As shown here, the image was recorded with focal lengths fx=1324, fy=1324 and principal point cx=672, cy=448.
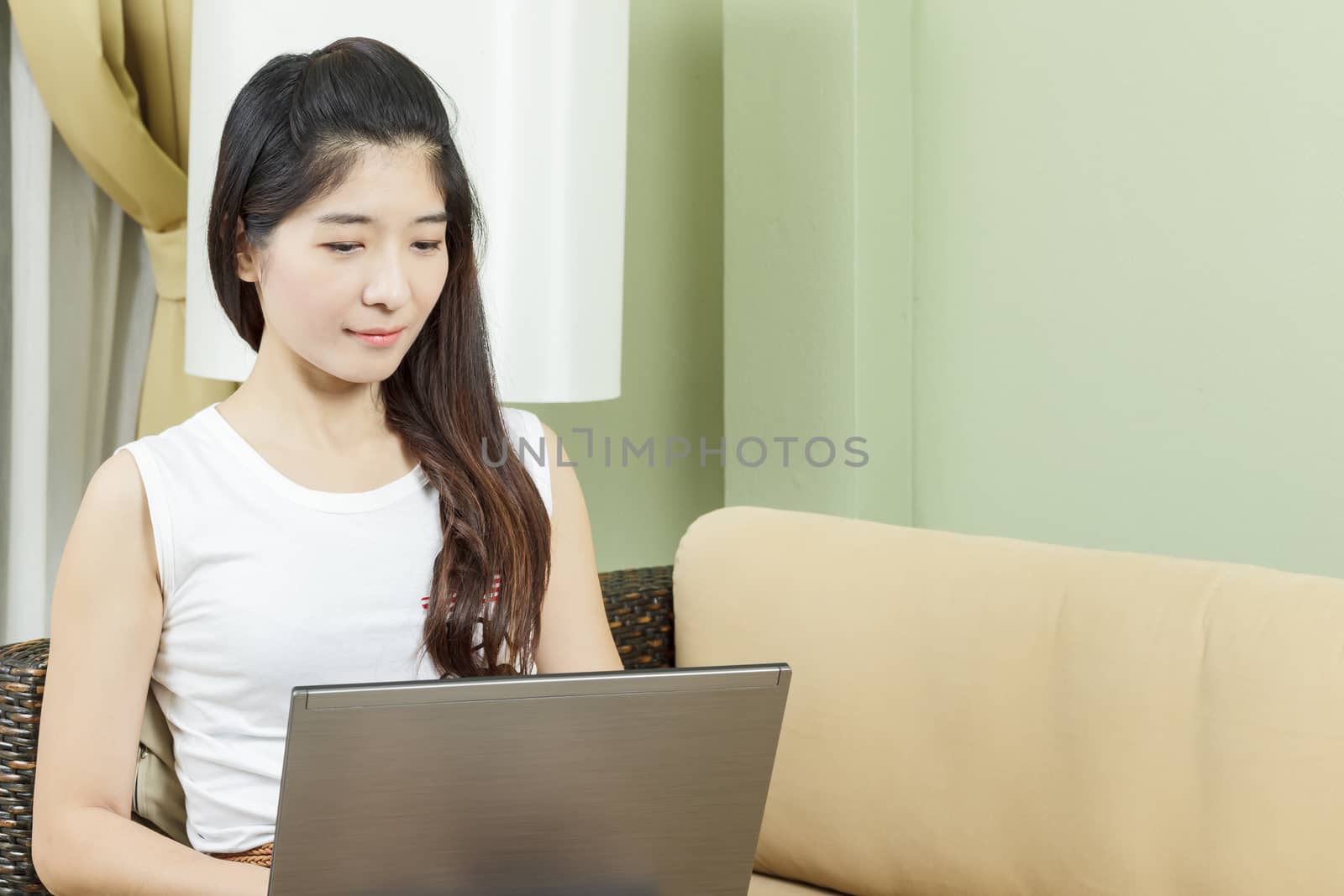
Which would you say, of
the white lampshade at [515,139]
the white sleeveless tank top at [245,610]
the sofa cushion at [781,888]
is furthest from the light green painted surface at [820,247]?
the white sleeveless tank top at [245,610]

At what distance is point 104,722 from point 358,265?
1.36 ft

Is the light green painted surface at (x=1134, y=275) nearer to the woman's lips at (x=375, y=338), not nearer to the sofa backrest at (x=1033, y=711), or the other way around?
the sofa backrest at (x=1033, y=711)

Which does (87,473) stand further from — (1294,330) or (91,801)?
(1294,330)

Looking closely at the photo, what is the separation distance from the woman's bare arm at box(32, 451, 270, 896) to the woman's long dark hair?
0.76ft

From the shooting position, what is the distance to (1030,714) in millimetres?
1183

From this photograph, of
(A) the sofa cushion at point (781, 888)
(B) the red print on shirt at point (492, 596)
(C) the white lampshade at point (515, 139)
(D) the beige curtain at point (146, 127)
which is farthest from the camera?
(D) the beige curtain at point (146, 127)

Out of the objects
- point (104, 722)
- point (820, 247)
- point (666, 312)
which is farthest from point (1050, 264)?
point (104, 722)

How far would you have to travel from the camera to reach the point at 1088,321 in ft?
5.53

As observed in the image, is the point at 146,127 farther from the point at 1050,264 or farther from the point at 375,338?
the point at 1050,264

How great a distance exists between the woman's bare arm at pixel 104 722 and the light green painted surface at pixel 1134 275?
1123mm

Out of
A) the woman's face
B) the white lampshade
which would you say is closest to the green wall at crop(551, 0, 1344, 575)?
the white lampshade

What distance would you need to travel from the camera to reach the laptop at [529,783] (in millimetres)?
762

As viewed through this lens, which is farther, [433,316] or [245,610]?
[433,316]

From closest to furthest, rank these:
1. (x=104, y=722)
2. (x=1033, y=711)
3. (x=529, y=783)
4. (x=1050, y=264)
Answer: (x=529, y=783) → (x=104, y=722) → (x=1033, y=711) → (x=1050, y=264)
